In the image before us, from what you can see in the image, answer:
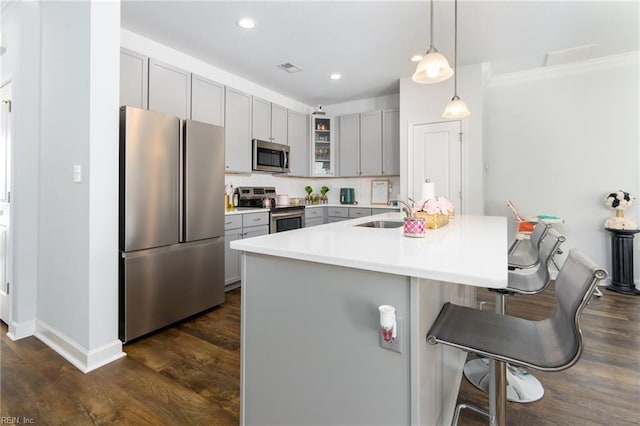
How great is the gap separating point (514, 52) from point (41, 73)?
439 centimetres

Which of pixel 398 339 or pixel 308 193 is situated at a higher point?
pixel 308 193

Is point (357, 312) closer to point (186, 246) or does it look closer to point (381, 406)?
point (381, 406)

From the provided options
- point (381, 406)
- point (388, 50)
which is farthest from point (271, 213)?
point (381, 406)

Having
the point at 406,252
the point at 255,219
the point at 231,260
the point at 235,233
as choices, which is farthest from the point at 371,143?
the point at 406,252

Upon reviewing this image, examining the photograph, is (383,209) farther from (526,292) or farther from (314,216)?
(526,292)

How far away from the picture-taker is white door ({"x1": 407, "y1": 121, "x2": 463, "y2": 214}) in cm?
387

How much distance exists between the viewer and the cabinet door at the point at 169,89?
3.13 meters

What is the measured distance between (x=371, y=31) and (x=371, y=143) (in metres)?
2.05

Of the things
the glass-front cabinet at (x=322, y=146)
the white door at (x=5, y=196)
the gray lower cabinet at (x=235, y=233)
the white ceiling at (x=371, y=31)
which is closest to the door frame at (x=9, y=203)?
the white door at (x=5, y=196)

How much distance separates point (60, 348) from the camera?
222 centimetres

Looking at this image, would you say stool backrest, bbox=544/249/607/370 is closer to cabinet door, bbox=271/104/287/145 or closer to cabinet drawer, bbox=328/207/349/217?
cabinet drawer, bbox=328/207/349/217

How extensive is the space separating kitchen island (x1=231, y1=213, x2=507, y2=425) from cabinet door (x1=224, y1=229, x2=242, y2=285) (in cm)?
208

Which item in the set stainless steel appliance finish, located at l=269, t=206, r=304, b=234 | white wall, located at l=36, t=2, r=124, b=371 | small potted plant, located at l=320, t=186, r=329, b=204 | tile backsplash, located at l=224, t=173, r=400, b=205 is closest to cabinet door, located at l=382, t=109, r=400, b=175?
tile backsplash, located at l=224, t=173, r=400, b=205

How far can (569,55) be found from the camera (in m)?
3.49
